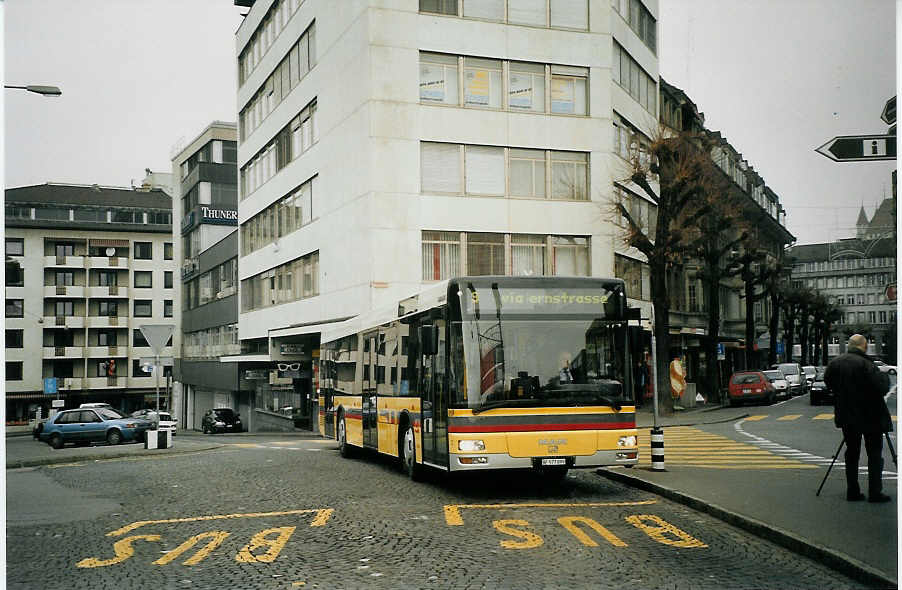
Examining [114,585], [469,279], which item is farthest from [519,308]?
[114,585]

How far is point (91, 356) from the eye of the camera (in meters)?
40.8

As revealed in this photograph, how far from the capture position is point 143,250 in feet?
224

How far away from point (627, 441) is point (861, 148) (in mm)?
5800

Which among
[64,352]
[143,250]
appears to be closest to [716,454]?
[64,352]

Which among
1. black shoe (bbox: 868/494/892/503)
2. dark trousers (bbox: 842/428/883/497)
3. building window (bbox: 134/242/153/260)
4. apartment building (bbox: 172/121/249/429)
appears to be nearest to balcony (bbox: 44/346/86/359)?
apartment building (bbox: 172/121/249/429)

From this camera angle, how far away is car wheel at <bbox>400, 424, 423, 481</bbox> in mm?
15570

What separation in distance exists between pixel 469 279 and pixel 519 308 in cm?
79

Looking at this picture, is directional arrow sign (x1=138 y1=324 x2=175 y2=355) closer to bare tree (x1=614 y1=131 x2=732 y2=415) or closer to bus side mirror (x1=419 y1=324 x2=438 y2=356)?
bus side mirror (x1=419 y1=324 x2=438 y2=356)

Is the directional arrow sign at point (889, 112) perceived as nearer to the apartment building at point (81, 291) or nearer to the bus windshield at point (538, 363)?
the bus windshield at point (538, 363)

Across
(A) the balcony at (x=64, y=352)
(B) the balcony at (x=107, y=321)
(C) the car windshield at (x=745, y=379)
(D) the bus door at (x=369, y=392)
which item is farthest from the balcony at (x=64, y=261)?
(C) the car windshield at (x=745, y=379)

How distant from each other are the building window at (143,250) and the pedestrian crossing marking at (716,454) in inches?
1811

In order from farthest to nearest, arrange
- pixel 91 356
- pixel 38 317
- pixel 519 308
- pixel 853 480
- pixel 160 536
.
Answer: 1. pixel 91 356
2. pixel 38 317
3. pixel 519 308
4. pixel 853 480
5. pixel 160 536

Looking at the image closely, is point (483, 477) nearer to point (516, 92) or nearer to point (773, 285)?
point (516, 92)

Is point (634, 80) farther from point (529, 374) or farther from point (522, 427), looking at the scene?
point (522, 427)
